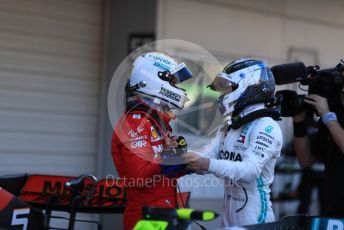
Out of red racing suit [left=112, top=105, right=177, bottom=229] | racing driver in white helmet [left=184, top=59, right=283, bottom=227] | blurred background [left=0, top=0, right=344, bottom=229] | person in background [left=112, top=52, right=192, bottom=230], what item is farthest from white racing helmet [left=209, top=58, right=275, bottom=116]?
blurred background [left=0, top=0, right=344, bottom=229]

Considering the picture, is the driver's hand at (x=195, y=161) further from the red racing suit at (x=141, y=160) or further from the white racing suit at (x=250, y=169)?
the red racing suit at (x=141, y=160)

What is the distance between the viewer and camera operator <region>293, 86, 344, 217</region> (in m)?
4.15

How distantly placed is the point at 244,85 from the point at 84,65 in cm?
399

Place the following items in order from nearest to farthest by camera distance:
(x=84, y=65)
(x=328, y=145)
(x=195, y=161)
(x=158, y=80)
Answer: (x=195, y=161)
(x=158, y=80)
(x=328, y=145)
(x=84, y=65)

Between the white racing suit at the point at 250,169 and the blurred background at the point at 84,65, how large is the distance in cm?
253

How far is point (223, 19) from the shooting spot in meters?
7.93

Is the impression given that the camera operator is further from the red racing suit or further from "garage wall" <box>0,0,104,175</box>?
"garage wall" <box>0,0,104,175</box>

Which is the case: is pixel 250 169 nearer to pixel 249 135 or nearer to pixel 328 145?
pixel 249 135

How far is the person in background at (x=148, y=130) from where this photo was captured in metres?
3.48

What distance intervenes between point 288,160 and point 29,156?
14.5ft

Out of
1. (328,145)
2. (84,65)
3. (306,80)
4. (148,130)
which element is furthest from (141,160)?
(84,65)

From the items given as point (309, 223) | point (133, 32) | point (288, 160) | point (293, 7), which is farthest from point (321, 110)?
point (288, 160)

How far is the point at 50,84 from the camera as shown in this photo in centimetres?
710

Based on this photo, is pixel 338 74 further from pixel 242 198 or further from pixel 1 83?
pixel 1 83
